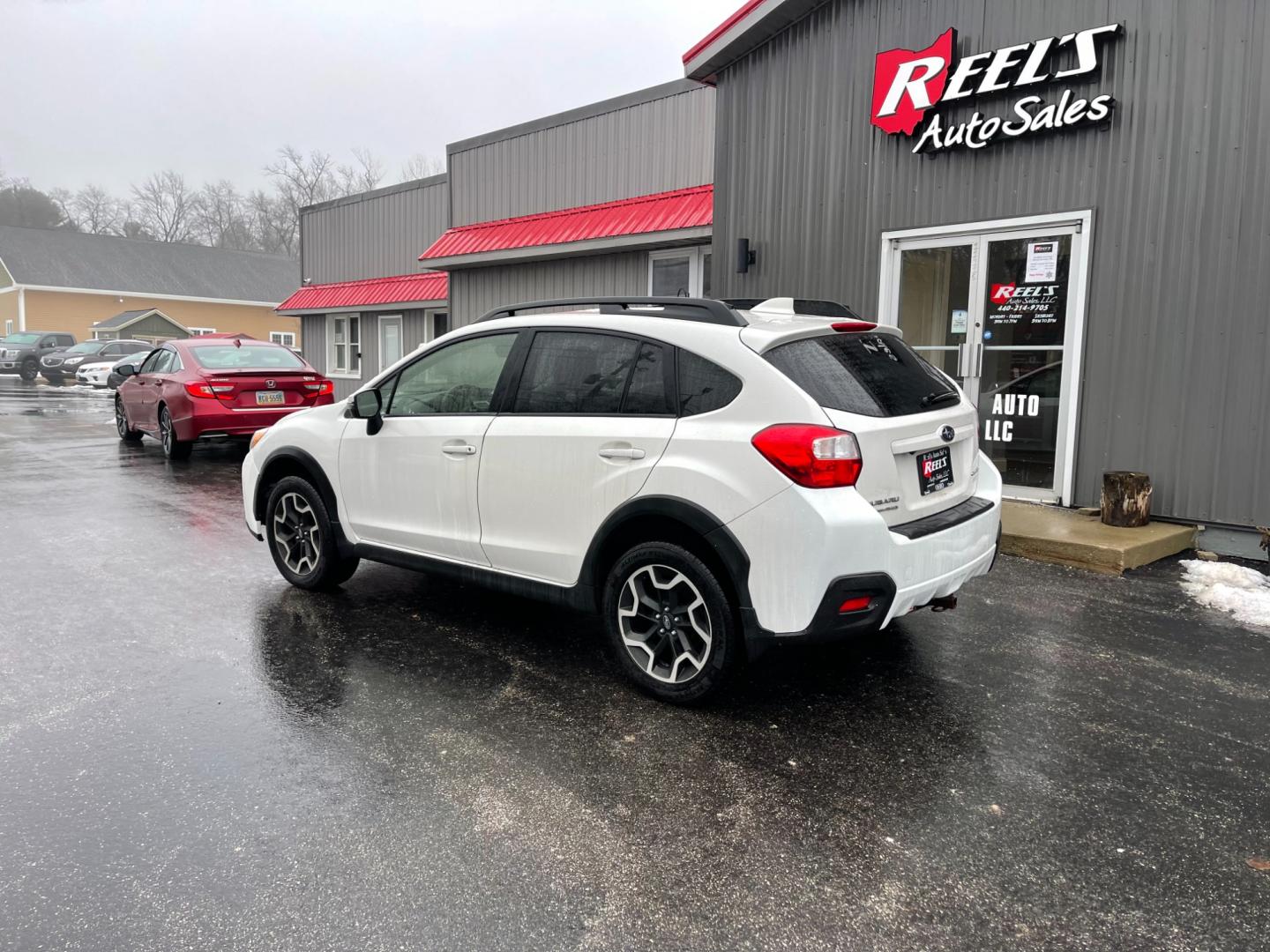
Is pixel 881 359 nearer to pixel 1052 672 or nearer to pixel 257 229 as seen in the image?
pixel 1052 672

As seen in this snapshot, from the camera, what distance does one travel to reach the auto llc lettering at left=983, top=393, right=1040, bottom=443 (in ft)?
27.3

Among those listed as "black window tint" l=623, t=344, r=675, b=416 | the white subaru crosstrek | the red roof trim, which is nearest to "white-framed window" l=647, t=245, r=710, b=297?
the red roof trim

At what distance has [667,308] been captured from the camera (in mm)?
4531

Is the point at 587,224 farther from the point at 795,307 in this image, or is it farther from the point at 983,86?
the point at 795,307

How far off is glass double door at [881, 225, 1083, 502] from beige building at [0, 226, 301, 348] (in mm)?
42473

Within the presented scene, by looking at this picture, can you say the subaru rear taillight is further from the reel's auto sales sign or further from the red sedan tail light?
the red sedan tail light

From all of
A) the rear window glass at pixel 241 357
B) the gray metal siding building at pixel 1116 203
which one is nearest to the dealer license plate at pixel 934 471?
the gray metal siding building at pixel 1116 203

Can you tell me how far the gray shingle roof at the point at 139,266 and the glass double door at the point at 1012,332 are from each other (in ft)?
159

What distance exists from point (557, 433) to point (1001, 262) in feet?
18.4

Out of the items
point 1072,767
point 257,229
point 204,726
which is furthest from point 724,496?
point 257,229

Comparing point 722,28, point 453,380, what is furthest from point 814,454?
point 722,28

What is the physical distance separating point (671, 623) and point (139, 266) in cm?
5405

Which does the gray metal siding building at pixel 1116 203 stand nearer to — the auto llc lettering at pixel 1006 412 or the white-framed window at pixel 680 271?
the auto llc lettering at pixel 1006 412

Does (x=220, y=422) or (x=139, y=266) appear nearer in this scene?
(x=220, y=422)
